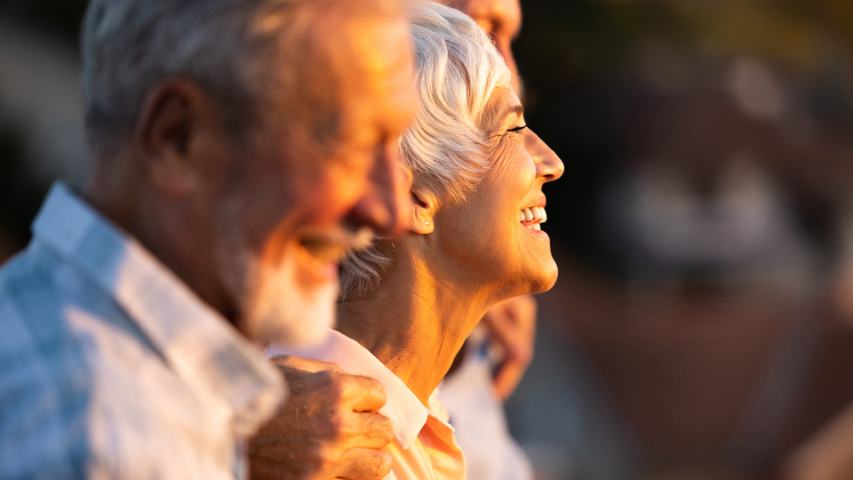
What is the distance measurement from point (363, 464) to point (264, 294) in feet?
2.59

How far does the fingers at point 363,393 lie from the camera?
3.00m

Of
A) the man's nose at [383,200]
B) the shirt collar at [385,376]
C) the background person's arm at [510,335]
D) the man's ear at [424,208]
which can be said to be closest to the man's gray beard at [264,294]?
the man's nose at [383,200]

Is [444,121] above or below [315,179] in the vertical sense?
below

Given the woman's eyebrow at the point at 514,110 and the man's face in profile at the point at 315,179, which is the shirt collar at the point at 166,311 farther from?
the woman's eyebrow at the point at 514,110

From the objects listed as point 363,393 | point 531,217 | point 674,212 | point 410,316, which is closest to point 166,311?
point 363,393

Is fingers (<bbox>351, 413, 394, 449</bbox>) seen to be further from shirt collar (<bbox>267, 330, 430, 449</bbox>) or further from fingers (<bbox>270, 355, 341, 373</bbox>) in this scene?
shirt collar (<bbox>267, 330, 430, 449</bbox>)

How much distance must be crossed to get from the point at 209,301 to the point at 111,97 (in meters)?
0.31

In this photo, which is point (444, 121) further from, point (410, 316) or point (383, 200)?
point (383, 200)

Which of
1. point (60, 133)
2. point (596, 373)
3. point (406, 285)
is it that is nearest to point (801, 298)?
point (596, 373)

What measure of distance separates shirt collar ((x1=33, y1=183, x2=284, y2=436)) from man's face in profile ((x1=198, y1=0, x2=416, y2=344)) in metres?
0.08

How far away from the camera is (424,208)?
11.9 feet

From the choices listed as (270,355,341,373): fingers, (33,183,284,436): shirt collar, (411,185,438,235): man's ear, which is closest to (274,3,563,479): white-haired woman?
(411,185,438,235): man's ear

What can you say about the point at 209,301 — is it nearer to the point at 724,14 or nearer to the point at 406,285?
the point at 406,285

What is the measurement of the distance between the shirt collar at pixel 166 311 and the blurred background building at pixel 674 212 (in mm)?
13500
